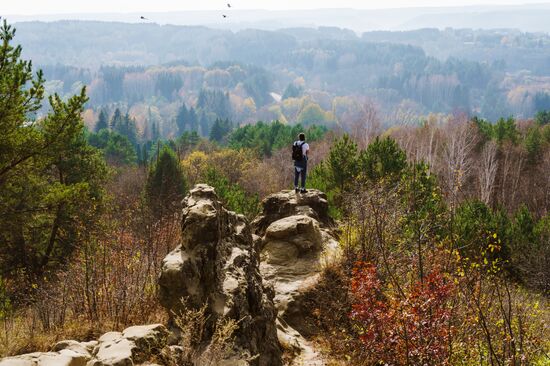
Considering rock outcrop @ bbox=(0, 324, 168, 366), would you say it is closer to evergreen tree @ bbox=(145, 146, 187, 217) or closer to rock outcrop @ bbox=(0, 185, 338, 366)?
rock outcrop @ bbox=(0, 185, 338, 366)

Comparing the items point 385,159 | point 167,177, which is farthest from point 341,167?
point 167,177

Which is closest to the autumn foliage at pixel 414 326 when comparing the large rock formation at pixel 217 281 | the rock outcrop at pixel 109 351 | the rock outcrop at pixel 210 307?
the rock outcrop at pixel 210 307

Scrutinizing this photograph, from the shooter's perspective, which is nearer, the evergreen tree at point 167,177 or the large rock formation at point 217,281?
the large rock formation at point 217,281

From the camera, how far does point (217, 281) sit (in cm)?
870

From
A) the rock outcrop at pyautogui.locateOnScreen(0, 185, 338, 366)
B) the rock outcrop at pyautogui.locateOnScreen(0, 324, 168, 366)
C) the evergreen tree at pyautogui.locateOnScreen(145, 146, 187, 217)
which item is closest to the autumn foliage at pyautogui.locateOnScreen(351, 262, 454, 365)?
the rock outcrop at pyautogui.locateOnScreen(0, 185, 338, 366)

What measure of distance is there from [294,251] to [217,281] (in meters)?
6.28

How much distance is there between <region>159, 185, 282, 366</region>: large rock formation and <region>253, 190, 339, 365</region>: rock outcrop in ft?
4.67

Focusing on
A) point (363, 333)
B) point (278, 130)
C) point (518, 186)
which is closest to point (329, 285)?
point (363, 333)

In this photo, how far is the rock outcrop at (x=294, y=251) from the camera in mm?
11757

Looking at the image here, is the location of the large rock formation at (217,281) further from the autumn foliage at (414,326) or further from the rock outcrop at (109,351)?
the autumn foliage at (414,326)

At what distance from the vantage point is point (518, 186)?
165 ft

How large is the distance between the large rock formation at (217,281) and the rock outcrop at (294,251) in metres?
1.42

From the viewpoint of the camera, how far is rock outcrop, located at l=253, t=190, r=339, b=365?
11757mm

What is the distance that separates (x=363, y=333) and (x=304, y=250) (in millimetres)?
5105
